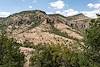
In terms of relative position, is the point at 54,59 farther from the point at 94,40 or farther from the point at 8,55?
the point at 94,40

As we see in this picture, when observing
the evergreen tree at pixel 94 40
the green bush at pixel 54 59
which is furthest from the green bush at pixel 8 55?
the evergreen tree at pixel 94 40

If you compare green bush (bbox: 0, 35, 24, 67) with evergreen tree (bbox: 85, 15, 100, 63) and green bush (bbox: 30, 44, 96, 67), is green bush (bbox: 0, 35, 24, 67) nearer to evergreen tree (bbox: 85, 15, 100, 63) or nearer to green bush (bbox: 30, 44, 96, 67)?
green bush (bbox: 30, 44, 96, 67)

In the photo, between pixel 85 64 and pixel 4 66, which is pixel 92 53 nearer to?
pixel 85 64

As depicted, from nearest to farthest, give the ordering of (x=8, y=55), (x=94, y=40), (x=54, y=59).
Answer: (x=94, y=40) < (x=8, y=55) < (x=54, y=59)

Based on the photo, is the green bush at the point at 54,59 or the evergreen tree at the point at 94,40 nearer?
the evergreen tree at the point at 94,40

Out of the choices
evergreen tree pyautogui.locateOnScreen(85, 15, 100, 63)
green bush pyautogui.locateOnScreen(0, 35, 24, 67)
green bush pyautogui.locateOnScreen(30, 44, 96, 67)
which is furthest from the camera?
green bush pyautogui.locateOnScreen(30, 44, 96, 67)

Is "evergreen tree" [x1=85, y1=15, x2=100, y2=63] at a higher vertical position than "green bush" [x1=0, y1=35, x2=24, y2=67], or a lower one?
higher

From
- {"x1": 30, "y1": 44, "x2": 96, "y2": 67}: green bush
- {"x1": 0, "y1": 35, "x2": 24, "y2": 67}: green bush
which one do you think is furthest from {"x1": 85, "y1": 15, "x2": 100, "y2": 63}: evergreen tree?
{"x1": 0, "y1": 35, "x2": 24, "y2": 67}: green bush

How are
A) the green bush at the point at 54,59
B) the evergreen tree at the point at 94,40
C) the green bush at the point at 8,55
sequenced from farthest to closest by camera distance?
the green bush at the point at 54,59 < the green bush at the point at 8,55 < the evergreen tree at the point at 94,40

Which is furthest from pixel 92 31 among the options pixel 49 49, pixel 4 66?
pixel 49 49

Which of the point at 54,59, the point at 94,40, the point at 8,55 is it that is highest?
the point at 94,40

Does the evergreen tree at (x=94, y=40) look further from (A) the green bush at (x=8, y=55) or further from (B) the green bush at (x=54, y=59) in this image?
(A) the green bush at (x=8, y=55)

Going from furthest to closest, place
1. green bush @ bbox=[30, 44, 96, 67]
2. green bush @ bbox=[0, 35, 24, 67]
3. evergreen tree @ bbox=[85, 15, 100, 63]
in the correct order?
green bush @ bbox=[30, 44, 96, 67]
green bush @ bbox=[0, 35, 24, 67]
evergreen tree @ bbox=[85, 15, 100, 63]

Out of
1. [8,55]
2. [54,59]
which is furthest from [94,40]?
[54,59]
